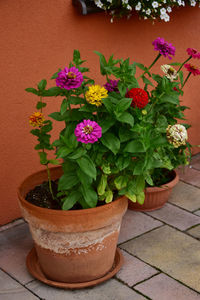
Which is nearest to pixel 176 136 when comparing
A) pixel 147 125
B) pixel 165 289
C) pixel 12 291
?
pixel 147 125

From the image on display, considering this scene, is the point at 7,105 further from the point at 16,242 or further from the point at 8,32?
the point at 16,242

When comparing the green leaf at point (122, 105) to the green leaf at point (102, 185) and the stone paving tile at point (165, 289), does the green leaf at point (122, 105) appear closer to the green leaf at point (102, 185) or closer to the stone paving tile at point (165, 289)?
the green leaf at point (102, 185)

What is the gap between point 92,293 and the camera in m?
2.51

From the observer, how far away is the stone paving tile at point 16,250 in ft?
8.82

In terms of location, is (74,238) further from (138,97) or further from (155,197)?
(155,197)

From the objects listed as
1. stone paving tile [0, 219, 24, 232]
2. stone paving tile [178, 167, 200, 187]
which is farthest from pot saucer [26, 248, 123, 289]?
stone paving tile [178, 167, 200, 187]

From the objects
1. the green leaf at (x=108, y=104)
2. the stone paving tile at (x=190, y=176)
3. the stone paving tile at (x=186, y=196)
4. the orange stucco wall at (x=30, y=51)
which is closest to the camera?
the green leaf at (x=108, y=104)

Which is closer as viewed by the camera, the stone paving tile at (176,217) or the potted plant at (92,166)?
the potted plant at (92,166)

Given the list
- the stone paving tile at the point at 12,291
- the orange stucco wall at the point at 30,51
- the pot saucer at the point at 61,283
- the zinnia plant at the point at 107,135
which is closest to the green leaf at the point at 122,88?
the zinnia plant at the point at 107,135

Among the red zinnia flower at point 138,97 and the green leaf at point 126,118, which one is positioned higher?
the red zinnia flower at point 138,97

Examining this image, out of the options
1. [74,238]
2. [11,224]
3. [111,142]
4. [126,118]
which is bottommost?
[11,224]

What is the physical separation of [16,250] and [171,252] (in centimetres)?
95

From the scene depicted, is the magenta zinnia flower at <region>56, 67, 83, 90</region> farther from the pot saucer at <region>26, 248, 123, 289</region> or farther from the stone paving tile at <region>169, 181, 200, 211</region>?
the stone paving tile at <region>169, 181, 200, 211</region>

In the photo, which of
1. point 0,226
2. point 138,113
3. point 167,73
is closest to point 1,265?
point 0,226
